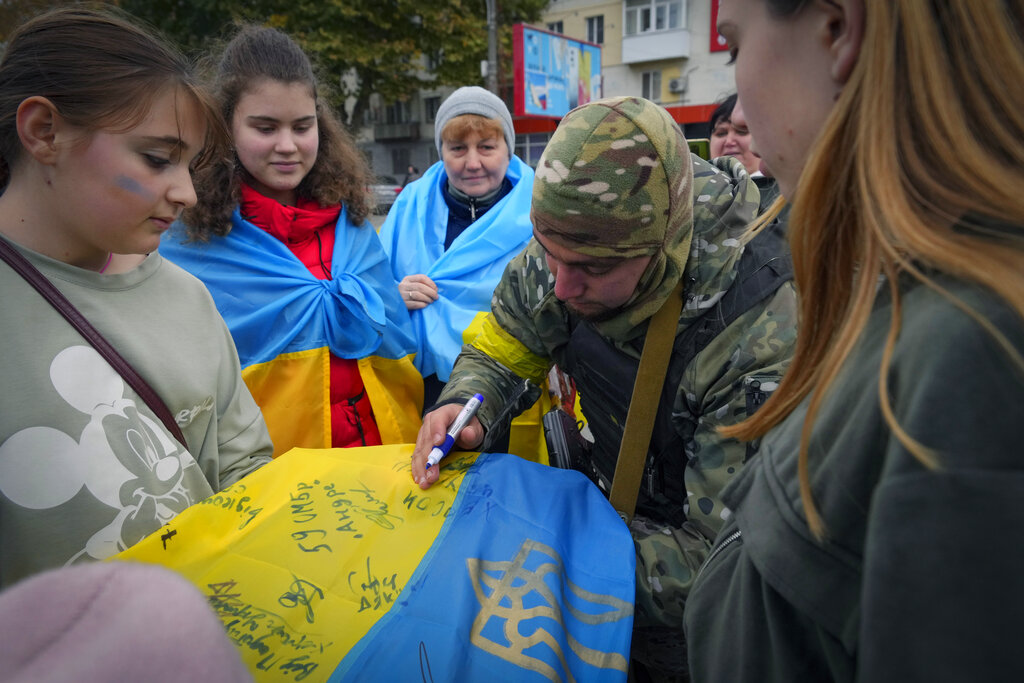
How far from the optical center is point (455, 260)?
9.91ft

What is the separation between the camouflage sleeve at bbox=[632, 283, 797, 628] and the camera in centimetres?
135

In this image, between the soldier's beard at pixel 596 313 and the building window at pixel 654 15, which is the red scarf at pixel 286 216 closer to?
the soldier's beard at pixel 596 313

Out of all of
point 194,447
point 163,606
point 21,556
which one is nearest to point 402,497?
point 194,447

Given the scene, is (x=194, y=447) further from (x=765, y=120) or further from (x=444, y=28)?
(x=444, y=28)

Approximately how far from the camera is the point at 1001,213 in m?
0.59

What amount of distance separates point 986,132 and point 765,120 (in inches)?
9.6

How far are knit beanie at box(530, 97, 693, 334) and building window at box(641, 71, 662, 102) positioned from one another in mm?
25845

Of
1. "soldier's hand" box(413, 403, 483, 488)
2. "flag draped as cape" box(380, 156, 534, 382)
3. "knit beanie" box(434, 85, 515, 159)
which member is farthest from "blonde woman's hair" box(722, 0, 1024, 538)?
"knit beanie" box(434, 85, 515, 159)

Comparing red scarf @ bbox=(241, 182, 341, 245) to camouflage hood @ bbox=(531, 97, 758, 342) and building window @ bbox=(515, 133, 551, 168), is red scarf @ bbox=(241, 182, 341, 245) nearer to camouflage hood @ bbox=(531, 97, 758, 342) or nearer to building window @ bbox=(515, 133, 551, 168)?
camouflage hood @ bbox=(531, 97, 758, 342)

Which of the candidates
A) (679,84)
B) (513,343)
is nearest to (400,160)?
(679,84)

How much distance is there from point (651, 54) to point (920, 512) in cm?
2723

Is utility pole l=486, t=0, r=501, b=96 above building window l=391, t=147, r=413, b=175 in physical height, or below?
above

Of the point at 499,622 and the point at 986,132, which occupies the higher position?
the point at 986,132

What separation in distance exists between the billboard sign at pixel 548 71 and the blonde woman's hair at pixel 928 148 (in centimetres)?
1646
